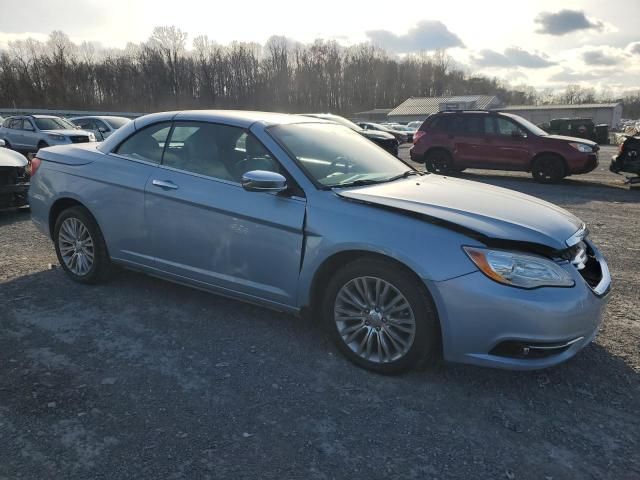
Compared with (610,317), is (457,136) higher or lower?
higher

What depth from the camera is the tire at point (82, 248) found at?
4.45 meters

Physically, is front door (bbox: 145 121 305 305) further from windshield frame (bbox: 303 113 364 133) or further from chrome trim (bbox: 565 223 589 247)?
chrome trim (bbox: 565 223 589 247)

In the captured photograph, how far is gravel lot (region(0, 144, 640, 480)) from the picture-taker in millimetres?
2363

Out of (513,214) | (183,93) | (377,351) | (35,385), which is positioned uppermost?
(183,93)

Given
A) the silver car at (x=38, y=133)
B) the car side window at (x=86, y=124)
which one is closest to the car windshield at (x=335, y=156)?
the silver car at (x=38, y=133)

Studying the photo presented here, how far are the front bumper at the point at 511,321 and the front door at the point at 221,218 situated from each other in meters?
1.07

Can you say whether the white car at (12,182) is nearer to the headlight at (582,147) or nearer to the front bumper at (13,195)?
the front bumper at (13,195)

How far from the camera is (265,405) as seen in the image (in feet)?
9.31

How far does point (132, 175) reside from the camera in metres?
4.12

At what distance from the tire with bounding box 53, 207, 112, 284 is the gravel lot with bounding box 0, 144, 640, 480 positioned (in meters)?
0.37

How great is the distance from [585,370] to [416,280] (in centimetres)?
135

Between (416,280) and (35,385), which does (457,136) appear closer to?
(416,280)

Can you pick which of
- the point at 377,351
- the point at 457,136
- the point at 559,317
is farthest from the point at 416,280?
the point at 457,136

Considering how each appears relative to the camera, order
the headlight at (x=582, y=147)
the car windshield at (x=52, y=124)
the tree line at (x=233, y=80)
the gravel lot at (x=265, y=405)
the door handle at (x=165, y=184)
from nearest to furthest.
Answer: the gravel lot at (x=265, y=405) → the door handle at (x=165, y=184) → the headlight at (x=582, y=147) → the car windshield at (x=52, y=124) → the tree line at (x=233, y=80)
